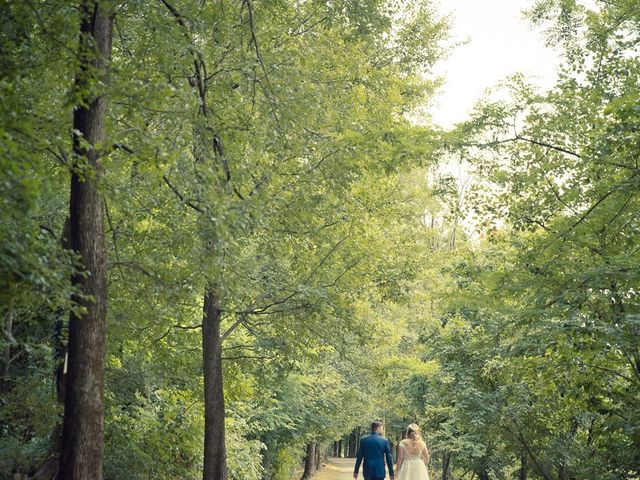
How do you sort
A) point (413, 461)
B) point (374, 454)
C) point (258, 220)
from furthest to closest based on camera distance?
point (413, 461), point (374, 454), point (258, 220)

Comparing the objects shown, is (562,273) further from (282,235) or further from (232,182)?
(232,182)

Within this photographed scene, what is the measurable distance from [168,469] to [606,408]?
883cm

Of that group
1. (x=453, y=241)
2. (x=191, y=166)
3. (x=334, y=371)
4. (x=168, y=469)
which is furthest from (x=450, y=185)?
(x=453, y=241)

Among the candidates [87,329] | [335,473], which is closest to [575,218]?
[87,329]

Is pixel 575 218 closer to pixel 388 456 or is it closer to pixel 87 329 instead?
pixel 388 456

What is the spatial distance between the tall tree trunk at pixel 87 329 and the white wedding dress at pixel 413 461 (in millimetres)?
7557

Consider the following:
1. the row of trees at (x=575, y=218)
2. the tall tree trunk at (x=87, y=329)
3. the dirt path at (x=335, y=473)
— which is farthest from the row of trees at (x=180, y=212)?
the dirt path at (x=335, y=473)

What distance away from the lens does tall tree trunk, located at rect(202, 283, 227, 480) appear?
13.6m

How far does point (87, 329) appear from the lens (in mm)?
7992

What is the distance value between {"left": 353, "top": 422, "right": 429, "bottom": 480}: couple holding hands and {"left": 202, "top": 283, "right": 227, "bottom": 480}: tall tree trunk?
2.48 metres

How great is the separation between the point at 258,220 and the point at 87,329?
2.33m

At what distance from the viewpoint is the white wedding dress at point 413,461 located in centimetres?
1423

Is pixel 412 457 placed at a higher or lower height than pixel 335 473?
higher

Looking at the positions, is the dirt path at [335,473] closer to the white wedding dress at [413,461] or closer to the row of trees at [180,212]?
the row of trees at [180,212]
